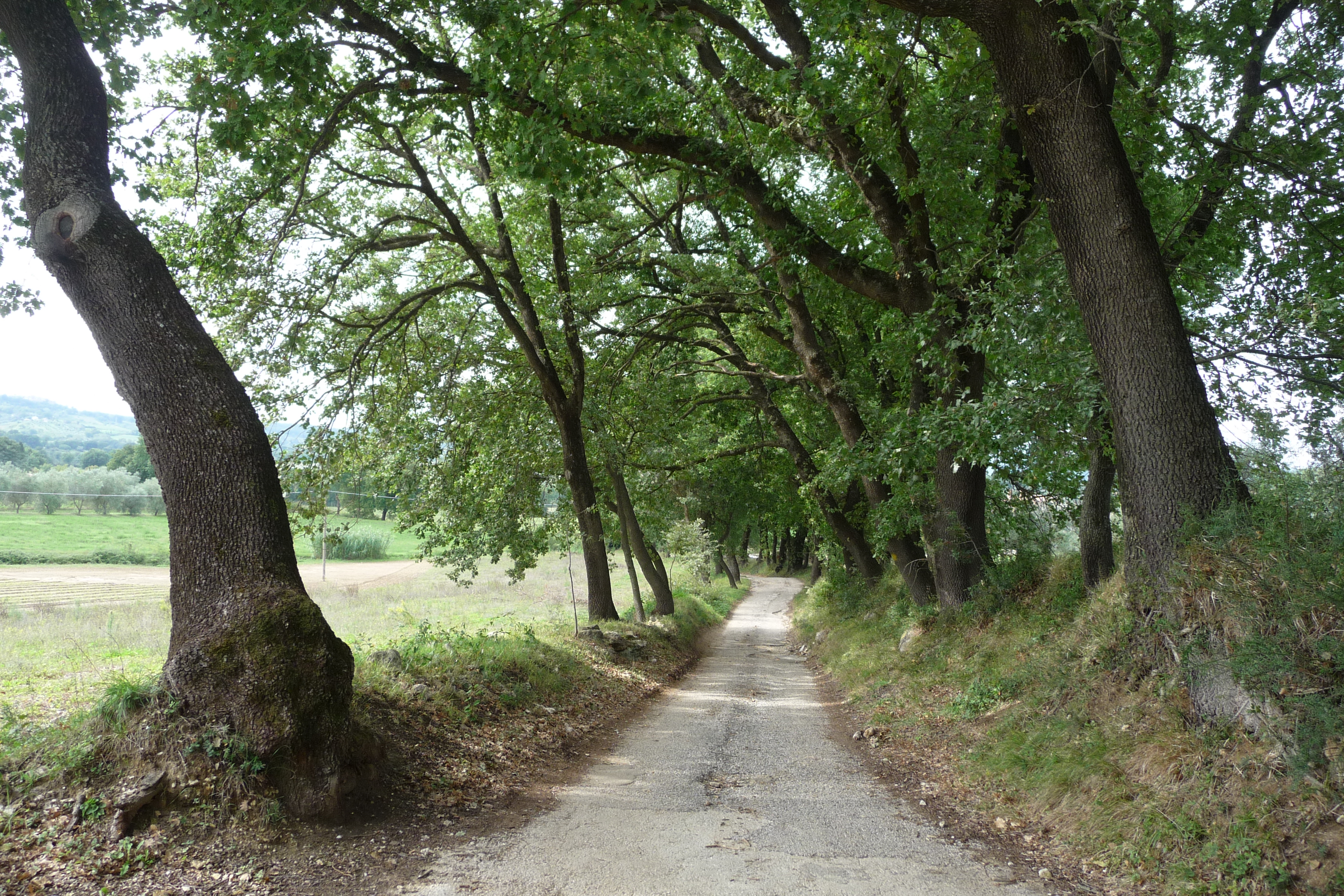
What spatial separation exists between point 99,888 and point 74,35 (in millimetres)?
5831

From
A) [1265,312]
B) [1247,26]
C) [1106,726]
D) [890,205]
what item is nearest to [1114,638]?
[1106,726]

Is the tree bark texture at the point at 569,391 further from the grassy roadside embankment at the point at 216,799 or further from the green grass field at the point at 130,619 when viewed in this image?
the grassy roadside embankment at the point at 216,799

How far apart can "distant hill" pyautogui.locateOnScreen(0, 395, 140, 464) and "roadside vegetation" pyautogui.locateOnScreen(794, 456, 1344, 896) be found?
49212 millimetres

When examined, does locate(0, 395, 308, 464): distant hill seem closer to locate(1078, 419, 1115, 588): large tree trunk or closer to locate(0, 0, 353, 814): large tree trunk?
locate(0, 0, 353, 814): large tree trunk

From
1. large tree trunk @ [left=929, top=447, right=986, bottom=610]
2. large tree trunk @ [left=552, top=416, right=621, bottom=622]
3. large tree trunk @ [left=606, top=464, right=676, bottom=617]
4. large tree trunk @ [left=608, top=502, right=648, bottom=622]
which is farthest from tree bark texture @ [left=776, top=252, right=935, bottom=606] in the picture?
large tree trunk @ [left=608, top=502, right=648, bottom=622]

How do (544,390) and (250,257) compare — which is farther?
(544,390)

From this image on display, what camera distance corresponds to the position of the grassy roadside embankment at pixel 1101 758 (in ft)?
12.8

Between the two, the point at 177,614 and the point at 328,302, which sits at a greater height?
the point at 328,302

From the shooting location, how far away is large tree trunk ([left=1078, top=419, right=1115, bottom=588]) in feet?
30.1

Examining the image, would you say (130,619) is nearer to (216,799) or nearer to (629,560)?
(629,560)

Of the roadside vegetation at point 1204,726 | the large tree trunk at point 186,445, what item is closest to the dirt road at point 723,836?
the roadside vegetation at point 1204,726

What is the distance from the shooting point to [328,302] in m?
10.4

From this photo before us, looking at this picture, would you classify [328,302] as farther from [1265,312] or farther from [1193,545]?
[1265,312]

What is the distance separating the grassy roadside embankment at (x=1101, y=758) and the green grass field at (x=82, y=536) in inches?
630
